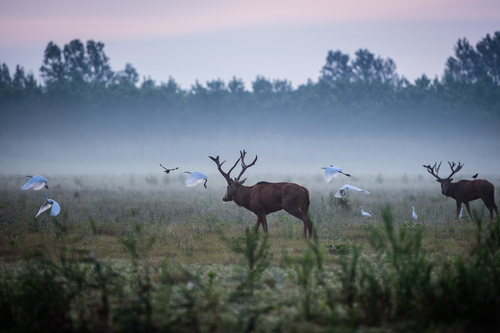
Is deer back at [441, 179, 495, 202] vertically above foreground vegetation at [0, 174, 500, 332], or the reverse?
deer back at [441, 179, 495, 202]

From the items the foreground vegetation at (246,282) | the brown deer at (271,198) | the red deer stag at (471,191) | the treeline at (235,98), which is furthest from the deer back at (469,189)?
the treeline at (235,98)

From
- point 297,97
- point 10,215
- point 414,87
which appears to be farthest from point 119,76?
point 10,215

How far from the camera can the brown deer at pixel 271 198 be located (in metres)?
11.5

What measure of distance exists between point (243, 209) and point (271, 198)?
4677mm

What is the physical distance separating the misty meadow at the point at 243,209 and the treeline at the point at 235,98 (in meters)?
0.25

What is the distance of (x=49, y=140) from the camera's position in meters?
73.6

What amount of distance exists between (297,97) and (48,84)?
35.1m

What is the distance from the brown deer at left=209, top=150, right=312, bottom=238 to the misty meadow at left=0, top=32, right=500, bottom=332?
54cm

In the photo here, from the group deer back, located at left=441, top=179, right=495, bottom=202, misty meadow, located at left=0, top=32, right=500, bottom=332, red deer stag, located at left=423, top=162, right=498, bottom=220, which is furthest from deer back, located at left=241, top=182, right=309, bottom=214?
deer back, located at left=441, top=179, right=495, bottom=202

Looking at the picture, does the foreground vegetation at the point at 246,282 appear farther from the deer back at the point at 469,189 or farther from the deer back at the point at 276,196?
the deer back at the point at 469,189

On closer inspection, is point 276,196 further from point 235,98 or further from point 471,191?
point 235,98

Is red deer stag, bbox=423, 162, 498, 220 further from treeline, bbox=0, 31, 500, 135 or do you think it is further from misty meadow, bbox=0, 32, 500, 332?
treeline, bbox=0, 31, 500, 135

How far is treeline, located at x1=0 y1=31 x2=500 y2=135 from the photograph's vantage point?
7231 centimetres

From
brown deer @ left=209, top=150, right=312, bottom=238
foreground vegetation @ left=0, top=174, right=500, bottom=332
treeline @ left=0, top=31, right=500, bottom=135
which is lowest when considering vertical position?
foreground vegetation @ left=0, top=174, right=500, bottom=332
